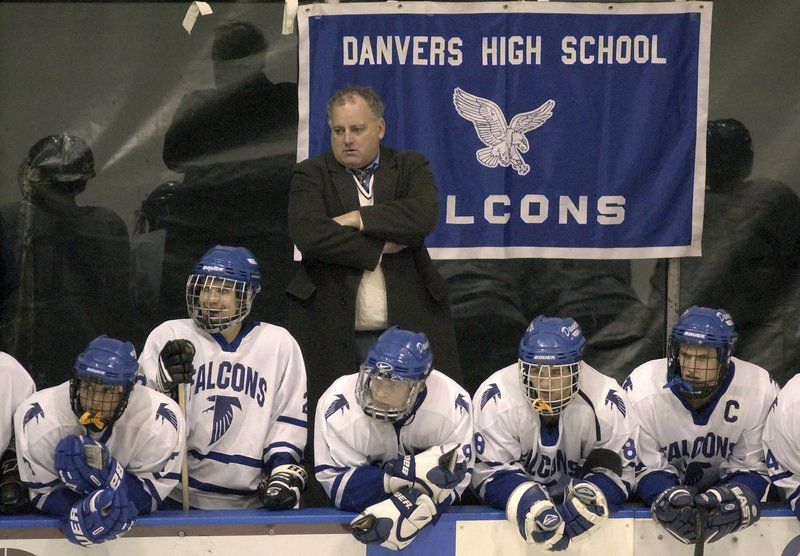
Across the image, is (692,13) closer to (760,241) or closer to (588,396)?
(760,241)

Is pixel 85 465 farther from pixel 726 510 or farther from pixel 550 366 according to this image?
pixel 726 510

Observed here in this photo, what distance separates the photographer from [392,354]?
3.93 metres

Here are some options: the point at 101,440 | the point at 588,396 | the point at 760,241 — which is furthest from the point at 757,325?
the point at 101,440

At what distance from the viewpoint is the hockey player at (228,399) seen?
14.3ft

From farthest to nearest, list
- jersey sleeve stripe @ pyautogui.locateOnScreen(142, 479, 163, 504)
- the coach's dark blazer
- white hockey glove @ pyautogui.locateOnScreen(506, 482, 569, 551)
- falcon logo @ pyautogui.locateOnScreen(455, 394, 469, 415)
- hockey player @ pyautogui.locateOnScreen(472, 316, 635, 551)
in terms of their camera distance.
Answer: the coach's dark blazer < falcon logo @ pyautogui.locateOnScreen(455, 394, 469, 415) < jersey sleeve stripe @ pyautogui.locateOnScreen(142, 479, 163, 504) < hockey player @ pyautogui.locateOnScreen(472, 316, 635, 551) < white hockey glove @ pyautogui.locateOnScreen(506, 482, 569, 551)

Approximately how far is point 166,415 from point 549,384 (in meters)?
1.22

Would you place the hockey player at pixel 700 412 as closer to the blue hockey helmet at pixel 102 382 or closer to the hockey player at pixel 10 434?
the blue hockey helmet at pixel 102 382

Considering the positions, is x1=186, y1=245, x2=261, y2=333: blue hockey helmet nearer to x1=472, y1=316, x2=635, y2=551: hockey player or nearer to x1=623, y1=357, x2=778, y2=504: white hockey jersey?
x1=472, y1=316, x2=635, y2=551: hockey player

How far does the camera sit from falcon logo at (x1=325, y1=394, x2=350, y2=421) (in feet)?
13.4

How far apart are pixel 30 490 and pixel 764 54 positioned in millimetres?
3459

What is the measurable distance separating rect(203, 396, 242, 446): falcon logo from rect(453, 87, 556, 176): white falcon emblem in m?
1.73

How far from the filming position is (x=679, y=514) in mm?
3896

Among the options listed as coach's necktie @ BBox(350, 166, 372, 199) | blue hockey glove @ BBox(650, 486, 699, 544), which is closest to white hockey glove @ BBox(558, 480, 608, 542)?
blue hockey glove @ BBox(650, 486, 699, 544)

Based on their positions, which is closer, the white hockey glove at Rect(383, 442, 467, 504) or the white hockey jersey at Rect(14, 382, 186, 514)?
the white hockey glove at Rect(383, 442, 467, 504)
